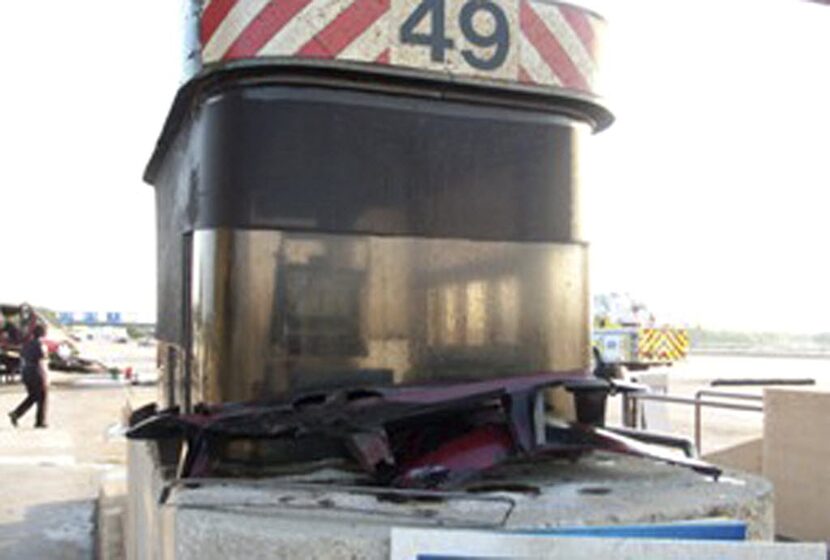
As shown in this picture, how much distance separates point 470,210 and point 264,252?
609 mm

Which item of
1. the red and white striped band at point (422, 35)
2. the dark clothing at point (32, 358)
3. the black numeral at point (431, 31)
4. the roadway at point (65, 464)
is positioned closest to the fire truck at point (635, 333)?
the roadway at point (65, 464)

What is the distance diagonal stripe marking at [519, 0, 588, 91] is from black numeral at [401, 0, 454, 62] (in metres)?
0.25

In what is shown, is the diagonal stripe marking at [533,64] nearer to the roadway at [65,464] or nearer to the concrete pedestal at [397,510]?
the concrete pedestal at [397,510]

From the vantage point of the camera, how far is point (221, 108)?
242 centimetres

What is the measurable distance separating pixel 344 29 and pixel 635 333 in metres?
26.7

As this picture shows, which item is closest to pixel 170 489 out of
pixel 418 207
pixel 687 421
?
pixel 418 207

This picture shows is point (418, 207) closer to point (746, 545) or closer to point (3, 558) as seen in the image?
point (746, 545)

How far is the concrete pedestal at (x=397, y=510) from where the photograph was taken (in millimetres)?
1812

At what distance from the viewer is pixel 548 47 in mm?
2590

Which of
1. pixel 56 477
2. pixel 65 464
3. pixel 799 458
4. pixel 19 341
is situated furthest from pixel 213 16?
pixel 19 341

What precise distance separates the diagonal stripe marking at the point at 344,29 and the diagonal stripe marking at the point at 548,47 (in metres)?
0.42

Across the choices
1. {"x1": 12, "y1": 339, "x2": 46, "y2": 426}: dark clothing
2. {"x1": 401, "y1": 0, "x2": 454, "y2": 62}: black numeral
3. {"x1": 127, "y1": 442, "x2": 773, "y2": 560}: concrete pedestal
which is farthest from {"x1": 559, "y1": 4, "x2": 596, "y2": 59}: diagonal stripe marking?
{"x1": 12, "y1": 339, "x2": 46, "y2": 426}: dark clothing

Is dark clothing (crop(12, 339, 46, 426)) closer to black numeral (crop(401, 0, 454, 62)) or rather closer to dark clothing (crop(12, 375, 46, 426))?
dark clothing (crop(12, 375, 46, 426))

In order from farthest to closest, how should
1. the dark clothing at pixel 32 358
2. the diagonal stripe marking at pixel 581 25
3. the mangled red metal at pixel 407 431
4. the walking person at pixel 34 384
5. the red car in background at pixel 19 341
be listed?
the red car in background at pixel 19 341, the dark clothing at pixel 32 358, the walking person at pixel 34 384, the diagonal stripe marking at pixel 581 25, the mangled red metal at pixel 407 431
